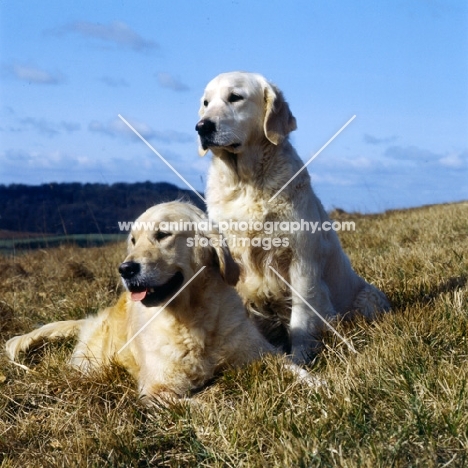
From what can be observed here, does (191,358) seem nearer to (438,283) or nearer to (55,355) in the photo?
(55,355)

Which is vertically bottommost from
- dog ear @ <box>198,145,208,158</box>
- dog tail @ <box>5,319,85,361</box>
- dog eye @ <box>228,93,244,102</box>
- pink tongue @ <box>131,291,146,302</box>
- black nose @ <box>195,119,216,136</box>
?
dog tail @ <box>5,319,85,361</box>

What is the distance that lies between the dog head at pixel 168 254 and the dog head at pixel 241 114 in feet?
2.44

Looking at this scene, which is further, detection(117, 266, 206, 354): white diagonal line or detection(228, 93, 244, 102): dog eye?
detection(228, 93, 244, 102): dog eye

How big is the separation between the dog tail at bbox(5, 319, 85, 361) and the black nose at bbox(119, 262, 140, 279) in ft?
4.30

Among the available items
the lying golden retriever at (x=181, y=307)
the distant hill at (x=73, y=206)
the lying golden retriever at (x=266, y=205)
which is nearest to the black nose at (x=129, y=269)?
the lying golden retriever at (x=181, y=307)

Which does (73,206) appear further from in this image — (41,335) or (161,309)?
(161,309)

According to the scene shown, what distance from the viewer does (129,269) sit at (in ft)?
12.3

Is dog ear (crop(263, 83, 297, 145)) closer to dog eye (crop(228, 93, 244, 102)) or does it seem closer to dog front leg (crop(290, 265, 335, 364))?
dog eye (crop(228, 93, 244, 102))

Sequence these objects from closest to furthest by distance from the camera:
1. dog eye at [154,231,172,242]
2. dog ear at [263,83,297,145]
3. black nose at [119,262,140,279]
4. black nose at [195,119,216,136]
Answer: black nose at [119,262,140,279], dog eye at [154,231,172,242], black nose at [195,119,216,136], dog ear at [263,83,297,145]

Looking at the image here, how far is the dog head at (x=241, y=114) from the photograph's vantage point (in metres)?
4.63

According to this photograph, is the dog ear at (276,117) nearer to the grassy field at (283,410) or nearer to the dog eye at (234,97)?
the dog eye at (234,97)

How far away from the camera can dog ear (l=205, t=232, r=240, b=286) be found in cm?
398

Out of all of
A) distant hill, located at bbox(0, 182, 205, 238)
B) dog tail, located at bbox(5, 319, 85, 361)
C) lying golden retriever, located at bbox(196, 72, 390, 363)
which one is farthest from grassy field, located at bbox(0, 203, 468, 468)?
distant hill, located at bbox(0, 182, 205, 238)

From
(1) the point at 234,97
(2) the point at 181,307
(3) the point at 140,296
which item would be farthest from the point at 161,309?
(1) the point at 234,97
